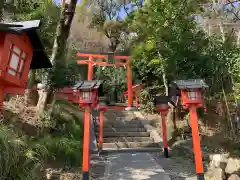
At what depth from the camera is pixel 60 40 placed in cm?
690

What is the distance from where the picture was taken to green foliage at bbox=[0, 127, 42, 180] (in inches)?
175

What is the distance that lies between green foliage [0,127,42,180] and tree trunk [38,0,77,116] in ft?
6.91

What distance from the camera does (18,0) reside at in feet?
28.4

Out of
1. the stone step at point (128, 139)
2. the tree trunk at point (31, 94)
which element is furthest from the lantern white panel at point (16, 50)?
the stone step at point (128, 139)

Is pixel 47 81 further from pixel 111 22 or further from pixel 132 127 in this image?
pixel 111 22

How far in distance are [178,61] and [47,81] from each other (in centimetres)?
558

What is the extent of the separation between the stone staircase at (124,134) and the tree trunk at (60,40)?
12.4 ft

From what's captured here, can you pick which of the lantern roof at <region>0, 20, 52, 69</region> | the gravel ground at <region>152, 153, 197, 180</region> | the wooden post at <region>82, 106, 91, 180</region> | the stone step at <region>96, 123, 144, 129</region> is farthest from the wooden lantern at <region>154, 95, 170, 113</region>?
the lantern roof at <region>0, 20, 52, 69</region>

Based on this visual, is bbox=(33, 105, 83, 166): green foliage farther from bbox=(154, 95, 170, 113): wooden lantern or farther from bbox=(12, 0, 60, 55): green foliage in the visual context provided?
bbox=(154, 95, 170, 113): wooden lantern

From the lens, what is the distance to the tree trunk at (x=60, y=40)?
261 inches

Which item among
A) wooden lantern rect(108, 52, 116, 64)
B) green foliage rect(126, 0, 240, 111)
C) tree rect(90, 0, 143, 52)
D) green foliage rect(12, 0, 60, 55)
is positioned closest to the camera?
green foliage rect(12, 0, 60, 55)

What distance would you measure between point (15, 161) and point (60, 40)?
363cm

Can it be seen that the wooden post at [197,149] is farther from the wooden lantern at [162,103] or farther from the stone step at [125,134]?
the stone step at [125,134]

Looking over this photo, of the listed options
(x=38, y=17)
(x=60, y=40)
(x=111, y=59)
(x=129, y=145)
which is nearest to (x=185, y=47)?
(x=111, y=59)
